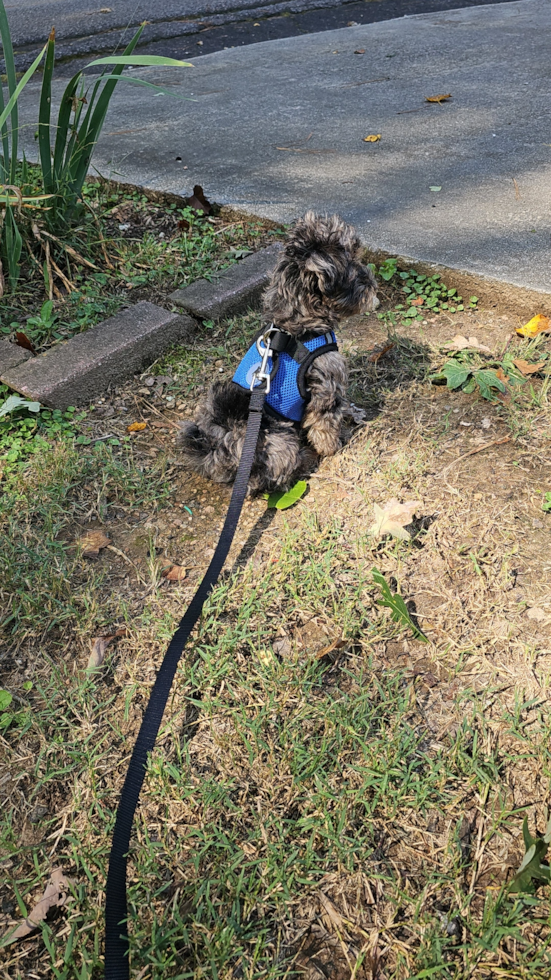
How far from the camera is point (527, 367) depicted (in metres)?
3.30

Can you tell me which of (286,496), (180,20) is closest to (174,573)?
(286,496)

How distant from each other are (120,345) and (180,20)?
709 cm

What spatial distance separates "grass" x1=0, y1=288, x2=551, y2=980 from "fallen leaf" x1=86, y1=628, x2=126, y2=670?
3 cm

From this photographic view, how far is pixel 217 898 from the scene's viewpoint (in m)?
1.76

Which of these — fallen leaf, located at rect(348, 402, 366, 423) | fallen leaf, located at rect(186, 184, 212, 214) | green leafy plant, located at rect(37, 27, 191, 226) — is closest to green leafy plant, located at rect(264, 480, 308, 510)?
fallen leaf, located at rect(348, 402, 366, 423)

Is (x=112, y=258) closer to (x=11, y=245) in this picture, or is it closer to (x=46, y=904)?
(x=11, y=245)

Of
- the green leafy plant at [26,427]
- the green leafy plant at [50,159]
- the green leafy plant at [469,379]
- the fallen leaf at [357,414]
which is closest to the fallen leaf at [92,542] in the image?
the green leafy plant at [26,427]

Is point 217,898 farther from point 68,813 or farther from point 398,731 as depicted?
point 398,731

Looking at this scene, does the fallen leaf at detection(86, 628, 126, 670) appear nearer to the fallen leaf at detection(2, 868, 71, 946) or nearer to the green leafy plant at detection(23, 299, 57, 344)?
the fallen leaf at detection(2, 868, 71, 946)

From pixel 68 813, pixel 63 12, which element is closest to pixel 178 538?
pixel 68 813

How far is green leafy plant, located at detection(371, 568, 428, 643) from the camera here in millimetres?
2240

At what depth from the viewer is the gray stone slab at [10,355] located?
3465mm

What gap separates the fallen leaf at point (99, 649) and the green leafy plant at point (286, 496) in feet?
2.78

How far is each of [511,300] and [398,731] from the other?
2.55 metres
